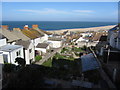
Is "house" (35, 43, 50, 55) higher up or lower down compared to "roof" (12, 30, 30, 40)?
lower down

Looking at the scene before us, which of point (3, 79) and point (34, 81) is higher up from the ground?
point (34, 81)

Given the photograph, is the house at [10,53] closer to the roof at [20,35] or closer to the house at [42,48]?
the roof at [20,35]

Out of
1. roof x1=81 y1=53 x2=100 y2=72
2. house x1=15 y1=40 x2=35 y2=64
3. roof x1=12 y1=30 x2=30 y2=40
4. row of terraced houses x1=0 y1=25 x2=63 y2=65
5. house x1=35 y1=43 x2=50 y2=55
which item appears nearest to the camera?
roof x1=81 y1=53 x2=100 y2=72

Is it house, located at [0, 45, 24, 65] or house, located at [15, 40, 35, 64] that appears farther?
house, located at [15, 40, 35, 64]

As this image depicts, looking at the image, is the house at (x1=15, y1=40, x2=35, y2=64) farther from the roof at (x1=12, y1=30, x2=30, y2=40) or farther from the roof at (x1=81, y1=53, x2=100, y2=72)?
the roof at (x1=81, y1=53, x2=100, y2=72)

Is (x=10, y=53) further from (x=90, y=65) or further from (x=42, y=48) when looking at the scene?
(x=42, y=48)

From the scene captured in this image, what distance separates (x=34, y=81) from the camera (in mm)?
8023

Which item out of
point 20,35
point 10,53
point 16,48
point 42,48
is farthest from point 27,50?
point 42,48

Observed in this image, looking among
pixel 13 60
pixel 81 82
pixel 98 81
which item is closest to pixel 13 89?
pixel 81 82

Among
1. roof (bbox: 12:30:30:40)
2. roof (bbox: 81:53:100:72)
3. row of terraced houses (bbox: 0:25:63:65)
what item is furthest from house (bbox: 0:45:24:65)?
roof (bbox: 81:53:100:72)

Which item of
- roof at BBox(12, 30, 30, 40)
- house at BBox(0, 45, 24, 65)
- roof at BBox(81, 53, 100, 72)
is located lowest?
roof at BBox(81, 53, 100, 72)

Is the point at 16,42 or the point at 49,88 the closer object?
the point at 49,88

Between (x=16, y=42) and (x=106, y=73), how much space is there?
14.1 metres

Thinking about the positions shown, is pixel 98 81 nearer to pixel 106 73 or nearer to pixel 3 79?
pixel 106 73
